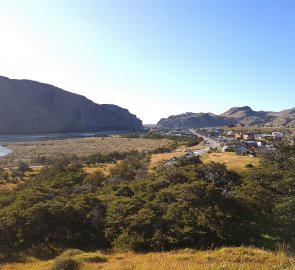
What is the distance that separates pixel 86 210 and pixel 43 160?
164ft

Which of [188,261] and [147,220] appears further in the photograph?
[147,220]

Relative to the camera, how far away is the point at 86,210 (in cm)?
2228

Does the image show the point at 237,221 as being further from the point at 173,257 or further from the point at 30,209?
the point at 30,209

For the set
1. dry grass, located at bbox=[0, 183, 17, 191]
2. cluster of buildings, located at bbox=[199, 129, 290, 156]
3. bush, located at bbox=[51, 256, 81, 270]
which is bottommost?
dry grass, located at bbox=[0, 183, 17, 191]

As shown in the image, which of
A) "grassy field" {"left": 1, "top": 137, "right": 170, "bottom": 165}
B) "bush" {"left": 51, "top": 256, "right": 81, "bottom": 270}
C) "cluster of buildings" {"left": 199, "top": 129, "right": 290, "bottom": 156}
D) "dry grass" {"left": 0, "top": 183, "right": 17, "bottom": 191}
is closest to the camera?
"bush" {"left": 51, "top": 256, "right": 81, "bottom": 270}

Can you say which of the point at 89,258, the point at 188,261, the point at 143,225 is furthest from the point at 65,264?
the point at 143,225

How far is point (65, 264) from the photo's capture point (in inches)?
547

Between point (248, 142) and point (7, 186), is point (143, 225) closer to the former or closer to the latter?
point (7, 186)

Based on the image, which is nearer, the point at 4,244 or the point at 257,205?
the point at 4,244

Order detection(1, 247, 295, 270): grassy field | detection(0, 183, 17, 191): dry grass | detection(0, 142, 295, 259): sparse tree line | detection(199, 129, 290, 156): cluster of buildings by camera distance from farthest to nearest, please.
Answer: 1. detection(199, 129, 290, 156): cluster of buildings
2. detection(0, 183, 17, 191): dry grass
3. detection(0, 142, 295, 259): sparse tree line
4. detection(1, 247, 295, 270): grassy field

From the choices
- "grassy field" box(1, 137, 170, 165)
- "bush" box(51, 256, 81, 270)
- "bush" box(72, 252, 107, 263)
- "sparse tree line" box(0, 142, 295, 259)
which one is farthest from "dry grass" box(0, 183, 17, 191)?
"bush" box(51, 256, 81, 270)

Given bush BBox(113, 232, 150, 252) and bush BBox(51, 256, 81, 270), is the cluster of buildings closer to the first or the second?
bush BBox(113, 232, 150, 252)

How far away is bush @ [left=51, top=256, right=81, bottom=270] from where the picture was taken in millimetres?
13628

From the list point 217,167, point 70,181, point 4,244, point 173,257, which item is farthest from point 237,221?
point 70,181
